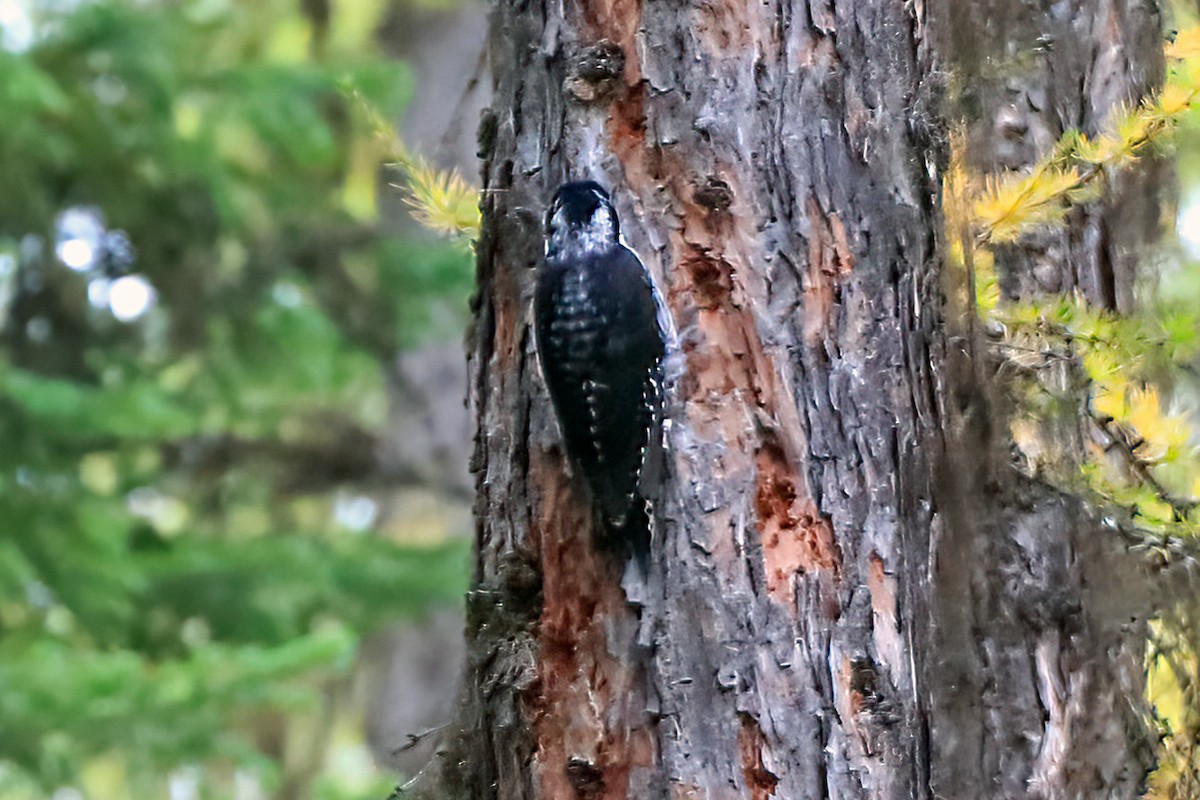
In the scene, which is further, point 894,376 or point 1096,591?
point 1096,591

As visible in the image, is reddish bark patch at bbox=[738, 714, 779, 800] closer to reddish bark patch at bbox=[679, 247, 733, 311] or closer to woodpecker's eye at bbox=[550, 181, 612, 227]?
reddish bark patch at bbox=[679, 247, 733, 311]

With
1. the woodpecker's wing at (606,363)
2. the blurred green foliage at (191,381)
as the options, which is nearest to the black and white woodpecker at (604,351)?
the woodpecker's wing at (606,363)

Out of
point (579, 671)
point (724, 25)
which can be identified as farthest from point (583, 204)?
point (579, 671)

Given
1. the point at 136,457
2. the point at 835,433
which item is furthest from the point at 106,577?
the point at 835,433

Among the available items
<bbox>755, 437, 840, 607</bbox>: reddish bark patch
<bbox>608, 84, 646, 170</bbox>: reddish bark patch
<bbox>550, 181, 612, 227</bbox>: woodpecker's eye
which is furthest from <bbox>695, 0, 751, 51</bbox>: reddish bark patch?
<bbox>755, 437, 840, 607</bbox>: reddish bark patch

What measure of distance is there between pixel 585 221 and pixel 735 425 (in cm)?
36

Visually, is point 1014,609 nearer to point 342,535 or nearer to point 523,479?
point 523,479

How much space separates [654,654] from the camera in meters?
1.58

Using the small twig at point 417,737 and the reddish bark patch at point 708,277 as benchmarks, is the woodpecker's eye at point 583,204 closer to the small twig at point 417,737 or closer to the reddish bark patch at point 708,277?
the reddish bark patch at point 708,277

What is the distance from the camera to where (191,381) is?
544 cm

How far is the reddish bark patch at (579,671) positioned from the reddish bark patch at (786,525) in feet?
0.71

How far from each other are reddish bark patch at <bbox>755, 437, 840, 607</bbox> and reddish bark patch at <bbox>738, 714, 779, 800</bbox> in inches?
8.0

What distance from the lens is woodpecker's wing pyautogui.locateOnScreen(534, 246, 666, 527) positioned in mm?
1626

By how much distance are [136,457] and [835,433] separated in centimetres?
475
